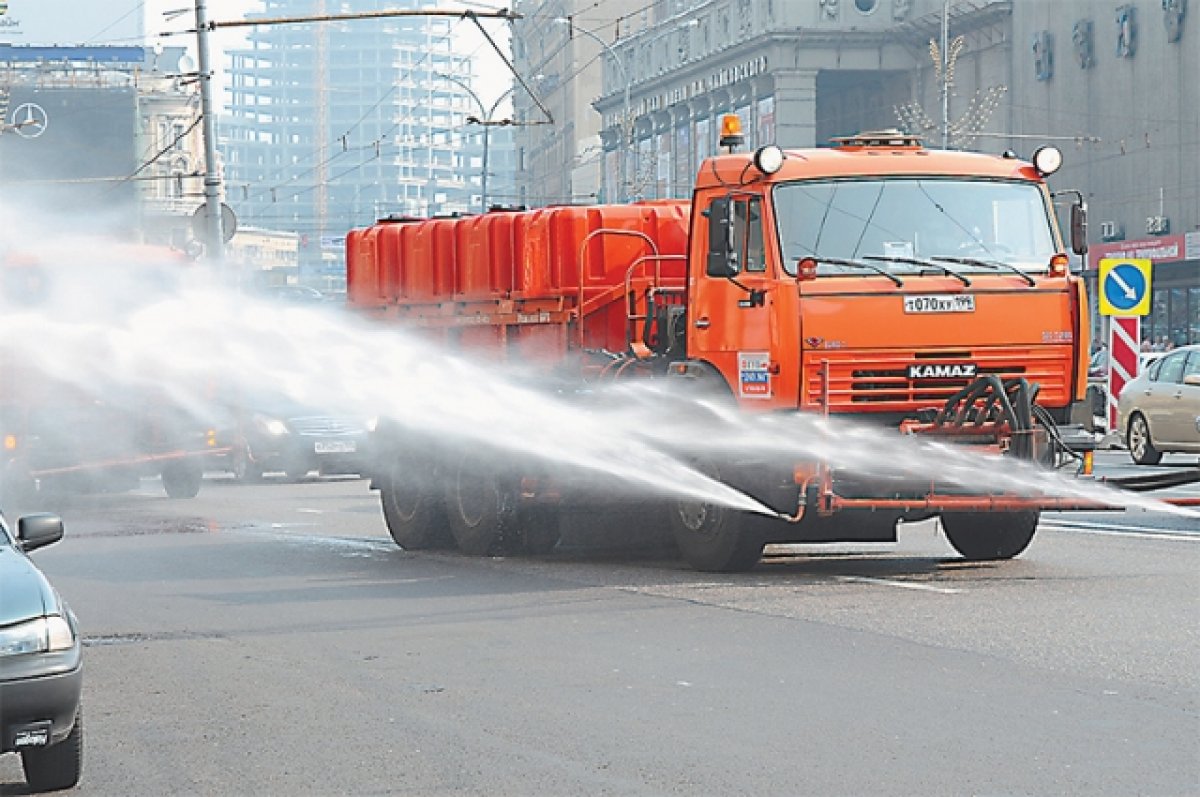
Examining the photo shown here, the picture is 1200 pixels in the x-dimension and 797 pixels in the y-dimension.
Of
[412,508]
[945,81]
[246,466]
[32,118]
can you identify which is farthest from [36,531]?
[32,118]

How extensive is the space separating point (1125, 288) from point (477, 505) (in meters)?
13.1

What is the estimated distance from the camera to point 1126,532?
17.6 meters

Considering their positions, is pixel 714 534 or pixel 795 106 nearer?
pixel 714 534

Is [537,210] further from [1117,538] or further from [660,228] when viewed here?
[1117,538]

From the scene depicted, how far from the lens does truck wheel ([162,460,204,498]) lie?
26531 mm

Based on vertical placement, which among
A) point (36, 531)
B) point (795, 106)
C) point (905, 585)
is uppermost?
point (795, 106)

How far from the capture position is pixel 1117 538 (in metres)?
17.1

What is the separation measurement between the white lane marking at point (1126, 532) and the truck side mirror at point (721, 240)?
15.6ft

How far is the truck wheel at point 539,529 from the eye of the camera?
16.5 m

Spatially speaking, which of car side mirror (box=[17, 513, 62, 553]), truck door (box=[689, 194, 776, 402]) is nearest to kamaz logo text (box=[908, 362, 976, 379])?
truck door (box=[689, 194, 776, 402])

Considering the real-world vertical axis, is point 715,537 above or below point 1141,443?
above

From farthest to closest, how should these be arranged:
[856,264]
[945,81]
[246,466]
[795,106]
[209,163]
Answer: [795,106] < [945,81] < [209,163] < [246,466] < [856,264]

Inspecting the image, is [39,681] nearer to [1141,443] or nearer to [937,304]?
[937,304]

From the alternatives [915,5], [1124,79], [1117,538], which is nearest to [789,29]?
[915,5]
